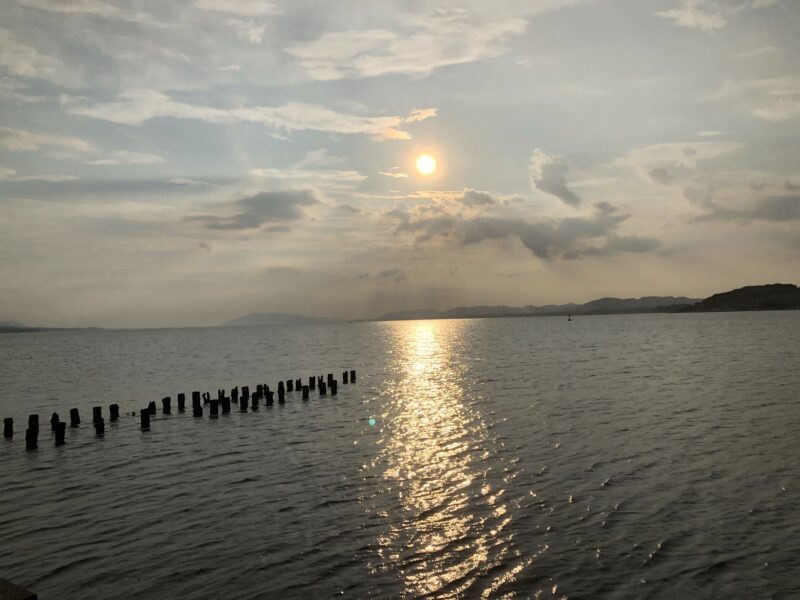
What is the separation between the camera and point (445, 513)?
15.0 meters

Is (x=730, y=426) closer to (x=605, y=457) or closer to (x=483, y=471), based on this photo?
(x=605, y=457)

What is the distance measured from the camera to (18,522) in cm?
1518

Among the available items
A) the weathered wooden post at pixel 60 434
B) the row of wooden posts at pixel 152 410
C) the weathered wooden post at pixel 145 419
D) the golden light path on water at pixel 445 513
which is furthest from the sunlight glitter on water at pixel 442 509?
the weathered wooden post at pixel 60 434

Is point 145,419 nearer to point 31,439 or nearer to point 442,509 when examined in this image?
point 31,439

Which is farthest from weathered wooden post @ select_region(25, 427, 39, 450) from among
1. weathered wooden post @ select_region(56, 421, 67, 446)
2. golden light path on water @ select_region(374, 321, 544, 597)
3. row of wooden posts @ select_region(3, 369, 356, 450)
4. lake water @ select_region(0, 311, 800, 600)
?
golden light path on water @ select_region(374, 321, 544, 597)

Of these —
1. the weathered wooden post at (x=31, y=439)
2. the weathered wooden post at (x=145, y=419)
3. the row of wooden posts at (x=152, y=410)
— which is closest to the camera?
the weathered wooden post at (x=31, y=439)

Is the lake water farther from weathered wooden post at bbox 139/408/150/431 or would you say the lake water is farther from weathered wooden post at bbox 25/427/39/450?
weathered wooden post at bbox 139/408/150/431

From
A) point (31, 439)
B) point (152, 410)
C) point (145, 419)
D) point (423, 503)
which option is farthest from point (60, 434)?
point (423, 503)

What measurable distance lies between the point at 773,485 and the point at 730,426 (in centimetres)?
973

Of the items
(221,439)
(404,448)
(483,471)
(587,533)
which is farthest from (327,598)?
(221,439)

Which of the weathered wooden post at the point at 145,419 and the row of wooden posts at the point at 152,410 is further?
the weathered wooden post at the point at 145,419

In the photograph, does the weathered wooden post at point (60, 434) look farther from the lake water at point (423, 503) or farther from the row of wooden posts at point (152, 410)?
the lake water at point (423, 503)

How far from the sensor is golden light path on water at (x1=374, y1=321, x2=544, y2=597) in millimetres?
11336

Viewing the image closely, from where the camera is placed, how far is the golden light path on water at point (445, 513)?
37.2 feet
